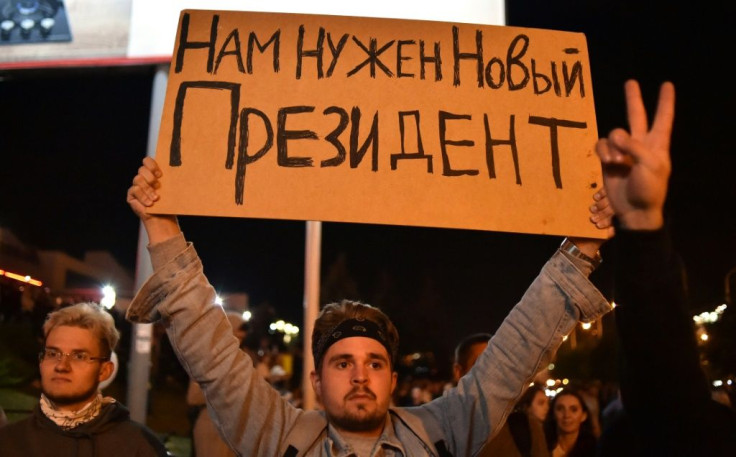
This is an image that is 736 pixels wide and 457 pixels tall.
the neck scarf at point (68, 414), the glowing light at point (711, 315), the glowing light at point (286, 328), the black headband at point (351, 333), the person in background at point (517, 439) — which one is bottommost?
the person in background at point (517, 439)

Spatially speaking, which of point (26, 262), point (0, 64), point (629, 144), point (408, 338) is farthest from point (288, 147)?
point (26, 262)

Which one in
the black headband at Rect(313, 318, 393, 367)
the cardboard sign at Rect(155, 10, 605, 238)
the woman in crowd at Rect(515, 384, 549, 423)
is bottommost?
the woman in crowd at Rect(515, 384, 549, 423)

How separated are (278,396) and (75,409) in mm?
984

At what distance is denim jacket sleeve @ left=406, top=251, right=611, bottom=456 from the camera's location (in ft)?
6.10

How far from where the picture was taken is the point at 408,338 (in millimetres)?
27828

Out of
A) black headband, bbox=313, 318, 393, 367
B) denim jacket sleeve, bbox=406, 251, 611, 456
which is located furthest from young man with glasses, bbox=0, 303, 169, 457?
denim jacket sleeve, bbox=406, 251, 611, 456

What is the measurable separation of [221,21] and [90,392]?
1.45 metres

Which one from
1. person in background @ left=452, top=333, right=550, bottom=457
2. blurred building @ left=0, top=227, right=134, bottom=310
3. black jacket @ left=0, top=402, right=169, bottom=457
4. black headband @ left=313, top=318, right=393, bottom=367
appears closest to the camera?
black headband @ left=313, top=318, right=393, bottom=367

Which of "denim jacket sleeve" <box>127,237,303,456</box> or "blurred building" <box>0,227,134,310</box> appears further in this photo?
"blurred building" <box>0,227,134,310</box>

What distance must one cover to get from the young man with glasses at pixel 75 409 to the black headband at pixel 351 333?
0.92 meters

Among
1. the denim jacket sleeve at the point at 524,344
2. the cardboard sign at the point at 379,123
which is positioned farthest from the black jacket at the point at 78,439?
the denim jacket sleeve at the point at 524,344

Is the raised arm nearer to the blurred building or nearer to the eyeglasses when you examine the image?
the eyeglasses

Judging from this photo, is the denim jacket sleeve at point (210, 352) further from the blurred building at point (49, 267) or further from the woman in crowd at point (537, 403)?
the blurred building at point (49, 267)

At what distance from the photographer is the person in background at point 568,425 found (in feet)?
15.5
